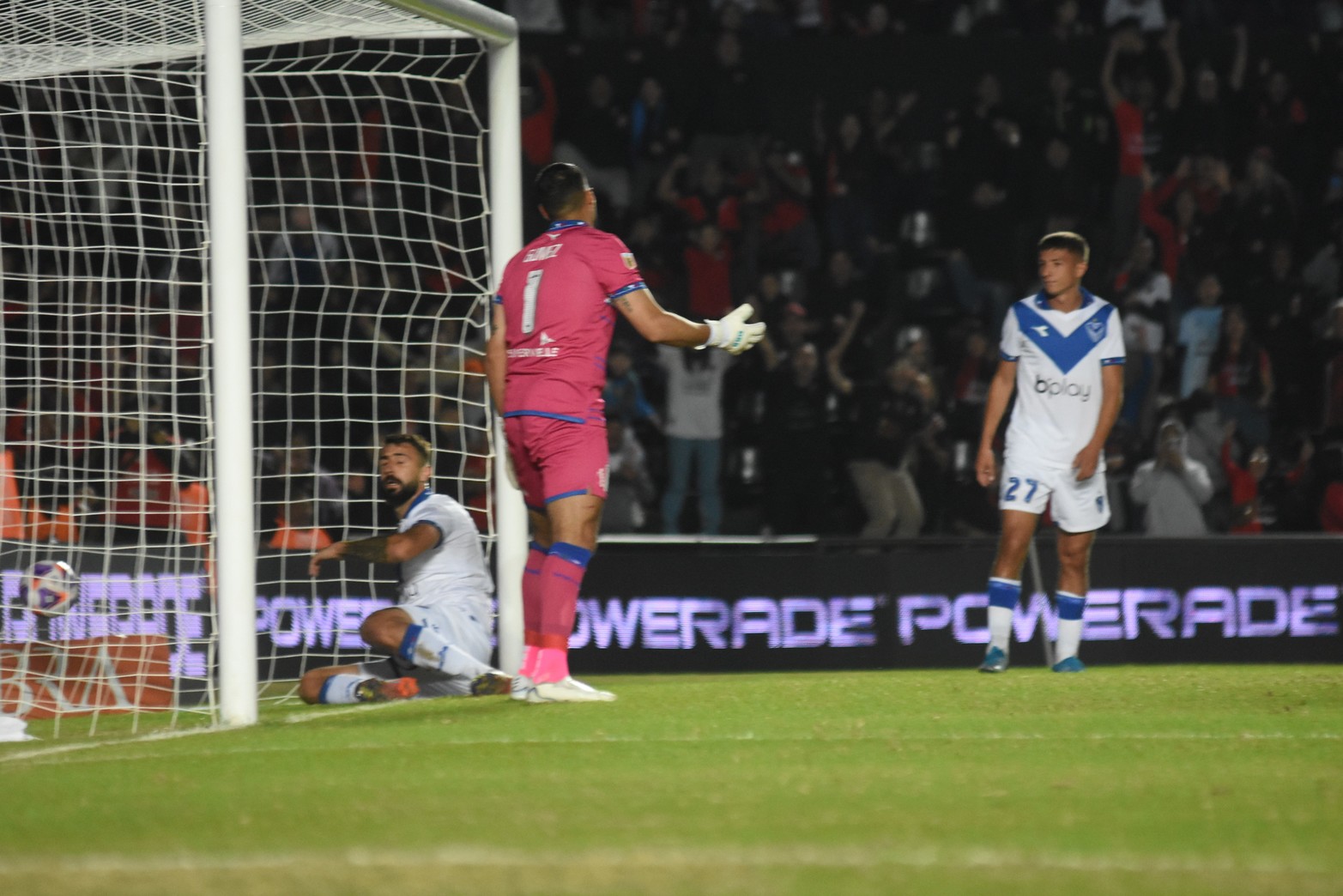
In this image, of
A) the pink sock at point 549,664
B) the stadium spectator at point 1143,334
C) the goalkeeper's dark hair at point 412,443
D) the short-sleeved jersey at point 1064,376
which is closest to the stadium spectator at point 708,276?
the stadium spectator at point 1143,334

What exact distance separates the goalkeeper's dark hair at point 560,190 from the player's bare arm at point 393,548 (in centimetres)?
165

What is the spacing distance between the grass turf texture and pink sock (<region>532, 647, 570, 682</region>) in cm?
22

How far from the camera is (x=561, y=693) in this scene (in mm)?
6582

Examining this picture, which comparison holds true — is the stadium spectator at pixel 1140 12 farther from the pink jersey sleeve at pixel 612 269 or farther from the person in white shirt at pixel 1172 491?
the pink jersey sleeve at pixel 612 269

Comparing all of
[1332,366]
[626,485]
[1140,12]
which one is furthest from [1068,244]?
[1140,12]

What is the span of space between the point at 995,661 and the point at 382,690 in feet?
9.30

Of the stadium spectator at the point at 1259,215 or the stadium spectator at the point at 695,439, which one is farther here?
the stadium spectator at the point at 1259,215

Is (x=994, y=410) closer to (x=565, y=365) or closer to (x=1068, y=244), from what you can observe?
(x=1068, y=244)

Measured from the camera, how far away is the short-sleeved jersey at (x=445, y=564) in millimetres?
7527

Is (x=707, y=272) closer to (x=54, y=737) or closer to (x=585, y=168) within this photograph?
(x=585, y=168)

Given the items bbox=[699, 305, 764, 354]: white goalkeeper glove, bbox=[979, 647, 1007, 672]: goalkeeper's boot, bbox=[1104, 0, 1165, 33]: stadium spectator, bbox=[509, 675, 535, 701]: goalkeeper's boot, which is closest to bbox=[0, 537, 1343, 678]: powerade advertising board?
bbox=[979, 647, 1007, 672]: goalkeeper's boot

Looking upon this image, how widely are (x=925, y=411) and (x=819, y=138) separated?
12.7 ft

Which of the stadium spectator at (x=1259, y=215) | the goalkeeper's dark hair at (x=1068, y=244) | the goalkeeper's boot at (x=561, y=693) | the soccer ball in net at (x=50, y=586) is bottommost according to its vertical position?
the goalkeeper's boot at (x=561, y=693)

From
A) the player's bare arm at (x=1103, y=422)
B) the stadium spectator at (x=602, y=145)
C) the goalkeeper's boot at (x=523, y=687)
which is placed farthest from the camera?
the stadium spectator at (x=602, y=145)
